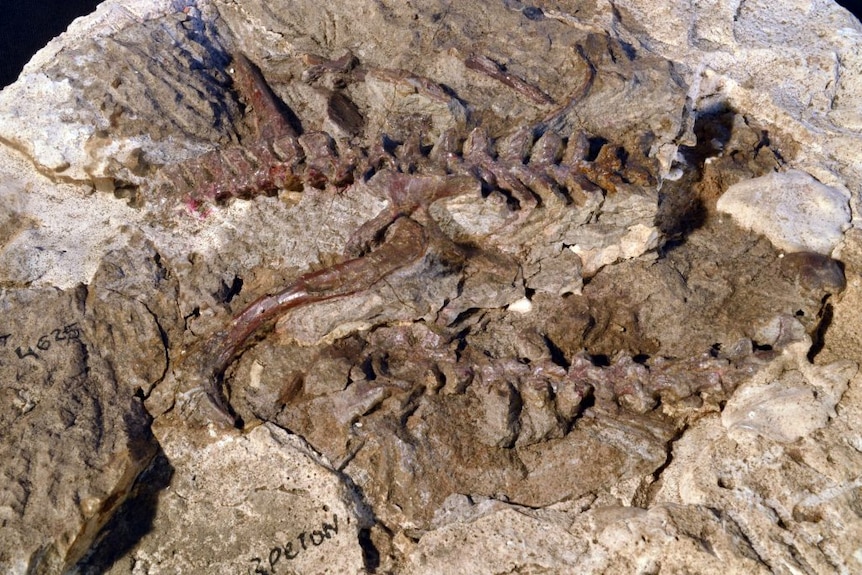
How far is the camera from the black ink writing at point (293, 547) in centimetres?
329

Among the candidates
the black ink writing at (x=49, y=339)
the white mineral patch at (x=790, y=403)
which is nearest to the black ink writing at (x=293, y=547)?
the black ink writing at (x=49, y=339)

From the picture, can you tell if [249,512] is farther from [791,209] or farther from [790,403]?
[791,209]

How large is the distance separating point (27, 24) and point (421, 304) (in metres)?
6.05

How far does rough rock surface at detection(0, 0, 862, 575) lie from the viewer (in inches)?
130

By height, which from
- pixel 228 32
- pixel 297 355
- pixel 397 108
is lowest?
pixel 297 355

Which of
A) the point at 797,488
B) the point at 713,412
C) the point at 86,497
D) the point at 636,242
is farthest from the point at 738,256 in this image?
the point at 86,497

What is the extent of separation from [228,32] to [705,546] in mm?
3937

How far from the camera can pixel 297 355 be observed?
3797mm

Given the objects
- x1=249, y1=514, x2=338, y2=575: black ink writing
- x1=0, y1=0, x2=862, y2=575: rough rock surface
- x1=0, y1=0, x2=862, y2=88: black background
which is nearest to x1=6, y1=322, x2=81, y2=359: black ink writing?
x1=0, y1=0, x2=862, y2=575: rough rock surface

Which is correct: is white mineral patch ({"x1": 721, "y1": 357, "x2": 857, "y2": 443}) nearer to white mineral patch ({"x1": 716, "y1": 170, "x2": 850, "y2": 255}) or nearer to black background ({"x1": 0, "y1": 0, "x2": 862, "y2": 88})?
white mineral patch ({"x1": 716, "y1": 170, "x2": 850, "y2": 255})

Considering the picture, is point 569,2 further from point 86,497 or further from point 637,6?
point 86,497

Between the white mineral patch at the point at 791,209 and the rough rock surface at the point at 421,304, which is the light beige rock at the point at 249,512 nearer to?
the rough rock surface at the point at 421,304

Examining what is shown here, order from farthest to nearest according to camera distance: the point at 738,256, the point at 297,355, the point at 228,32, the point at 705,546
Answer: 1. the point at 228,32
2. the point at 738,256
3. the point at 297,355
4. the point at 705,546

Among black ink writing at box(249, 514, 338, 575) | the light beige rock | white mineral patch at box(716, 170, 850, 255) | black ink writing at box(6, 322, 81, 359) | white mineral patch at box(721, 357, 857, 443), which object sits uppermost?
black ink writing at box(6, 322, 81, 359)
